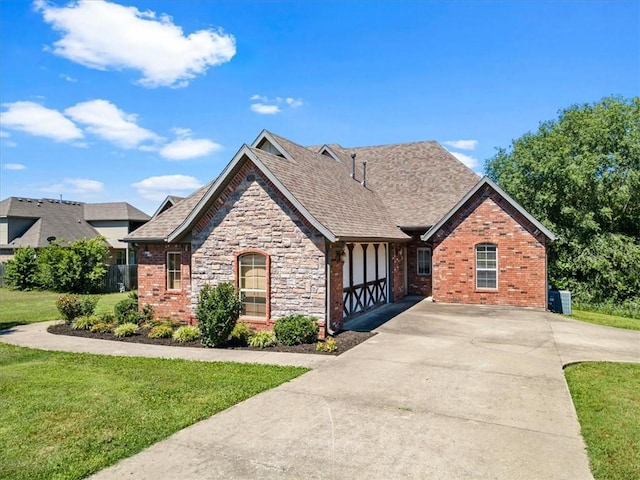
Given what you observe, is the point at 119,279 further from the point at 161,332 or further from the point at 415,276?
the point at 415,276

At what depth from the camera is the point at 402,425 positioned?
7016mm

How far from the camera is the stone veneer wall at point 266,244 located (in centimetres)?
1329

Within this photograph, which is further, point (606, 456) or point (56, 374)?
point (56, 374)

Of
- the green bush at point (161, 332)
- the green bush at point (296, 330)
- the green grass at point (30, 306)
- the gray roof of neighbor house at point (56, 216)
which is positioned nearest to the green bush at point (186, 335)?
the green bush at point (161, 332)

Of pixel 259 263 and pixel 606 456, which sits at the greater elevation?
pixel 259 263

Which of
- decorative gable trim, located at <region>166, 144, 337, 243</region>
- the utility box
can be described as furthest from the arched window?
the utility box

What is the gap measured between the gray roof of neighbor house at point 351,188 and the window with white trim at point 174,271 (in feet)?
2.93

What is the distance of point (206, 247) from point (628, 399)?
38.3 feet

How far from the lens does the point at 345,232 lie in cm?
1419

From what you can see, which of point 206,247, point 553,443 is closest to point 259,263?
point 206,247

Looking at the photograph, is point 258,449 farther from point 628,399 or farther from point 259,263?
point 259,263

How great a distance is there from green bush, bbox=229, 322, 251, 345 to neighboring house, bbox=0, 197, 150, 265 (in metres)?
28.7

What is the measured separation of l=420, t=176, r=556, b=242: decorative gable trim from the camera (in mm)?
18422

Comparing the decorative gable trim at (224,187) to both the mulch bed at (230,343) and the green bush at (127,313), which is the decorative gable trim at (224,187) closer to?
the mulch bed at (230,343)
